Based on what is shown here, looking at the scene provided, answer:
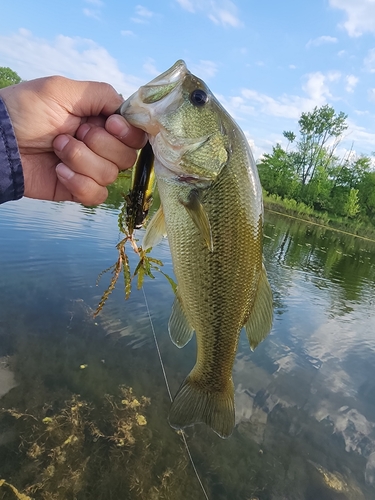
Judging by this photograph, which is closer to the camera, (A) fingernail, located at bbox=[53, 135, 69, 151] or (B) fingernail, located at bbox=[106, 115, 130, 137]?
(B) fingernail, located at bbox=[106, 115, 130, 137]

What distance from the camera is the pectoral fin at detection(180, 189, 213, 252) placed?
1991mm

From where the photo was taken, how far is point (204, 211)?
2.01 metres

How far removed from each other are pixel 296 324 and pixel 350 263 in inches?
546

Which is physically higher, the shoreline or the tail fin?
the tail fin

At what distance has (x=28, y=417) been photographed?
4.51 metres

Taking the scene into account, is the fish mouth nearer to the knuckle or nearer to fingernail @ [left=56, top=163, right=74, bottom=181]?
the knuckle

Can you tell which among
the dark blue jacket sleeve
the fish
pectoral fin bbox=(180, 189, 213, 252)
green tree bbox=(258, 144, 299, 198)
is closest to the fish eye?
the fish

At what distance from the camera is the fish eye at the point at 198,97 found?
6.60ft

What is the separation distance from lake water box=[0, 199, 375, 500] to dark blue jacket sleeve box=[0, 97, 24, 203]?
3.33m

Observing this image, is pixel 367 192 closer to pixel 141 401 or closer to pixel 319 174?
pixel 319 174

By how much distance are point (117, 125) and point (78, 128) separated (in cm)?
31

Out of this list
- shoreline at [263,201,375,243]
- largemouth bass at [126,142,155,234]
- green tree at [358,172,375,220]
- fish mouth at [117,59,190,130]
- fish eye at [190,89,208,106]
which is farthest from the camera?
green tree at [358,172,375,220]

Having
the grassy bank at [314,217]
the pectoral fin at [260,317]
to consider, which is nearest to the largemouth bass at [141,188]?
the pectoral fin at [260,317]

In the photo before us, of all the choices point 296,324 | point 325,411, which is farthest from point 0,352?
point 296,324
